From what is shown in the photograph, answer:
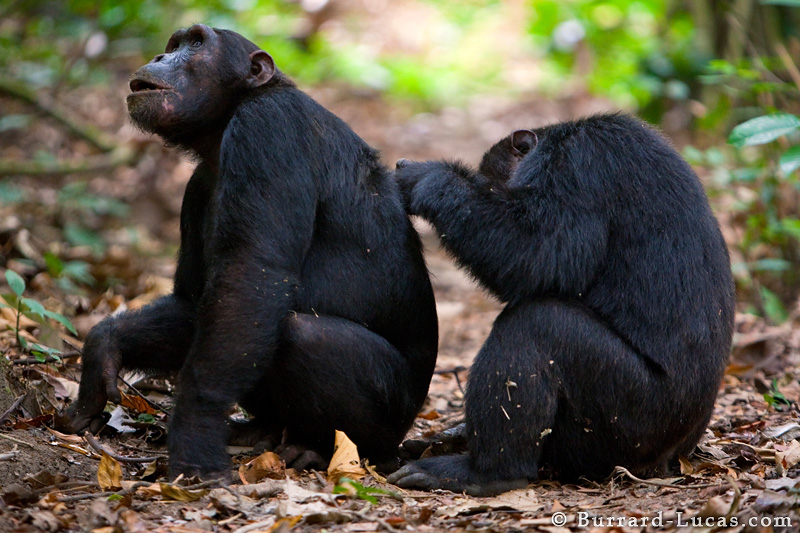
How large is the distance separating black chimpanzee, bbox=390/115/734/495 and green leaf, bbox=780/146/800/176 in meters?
1.08

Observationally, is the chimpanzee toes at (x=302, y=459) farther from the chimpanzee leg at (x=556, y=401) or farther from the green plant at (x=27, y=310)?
the green plant at (x=27, y=310)

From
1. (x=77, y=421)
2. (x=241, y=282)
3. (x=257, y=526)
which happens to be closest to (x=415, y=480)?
(x=257, y=526)

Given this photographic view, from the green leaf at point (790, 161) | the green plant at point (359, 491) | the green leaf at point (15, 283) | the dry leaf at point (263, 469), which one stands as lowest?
the dry leaf at point (263, 469)

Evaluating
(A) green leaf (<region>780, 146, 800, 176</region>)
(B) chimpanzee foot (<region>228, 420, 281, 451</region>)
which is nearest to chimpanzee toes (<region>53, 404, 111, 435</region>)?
(B) chimpanzee foot (<region>228, 420, 281, 451</region>)

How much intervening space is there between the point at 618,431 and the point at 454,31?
19484 millimetres

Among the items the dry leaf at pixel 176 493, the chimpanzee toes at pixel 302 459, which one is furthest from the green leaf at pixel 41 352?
the dry leaf at pixel 176 493

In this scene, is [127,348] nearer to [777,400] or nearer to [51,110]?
[777,400]

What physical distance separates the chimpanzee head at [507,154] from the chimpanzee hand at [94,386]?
2572 mm

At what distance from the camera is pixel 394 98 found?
17.4m

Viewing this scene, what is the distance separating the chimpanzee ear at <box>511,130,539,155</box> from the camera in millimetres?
5273

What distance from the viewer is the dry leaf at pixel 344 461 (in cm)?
430

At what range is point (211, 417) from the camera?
13.5 ft

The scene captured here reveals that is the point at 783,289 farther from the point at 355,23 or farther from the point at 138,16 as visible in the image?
the point at 355,23

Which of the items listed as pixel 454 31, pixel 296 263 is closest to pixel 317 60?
pixel 454 31
